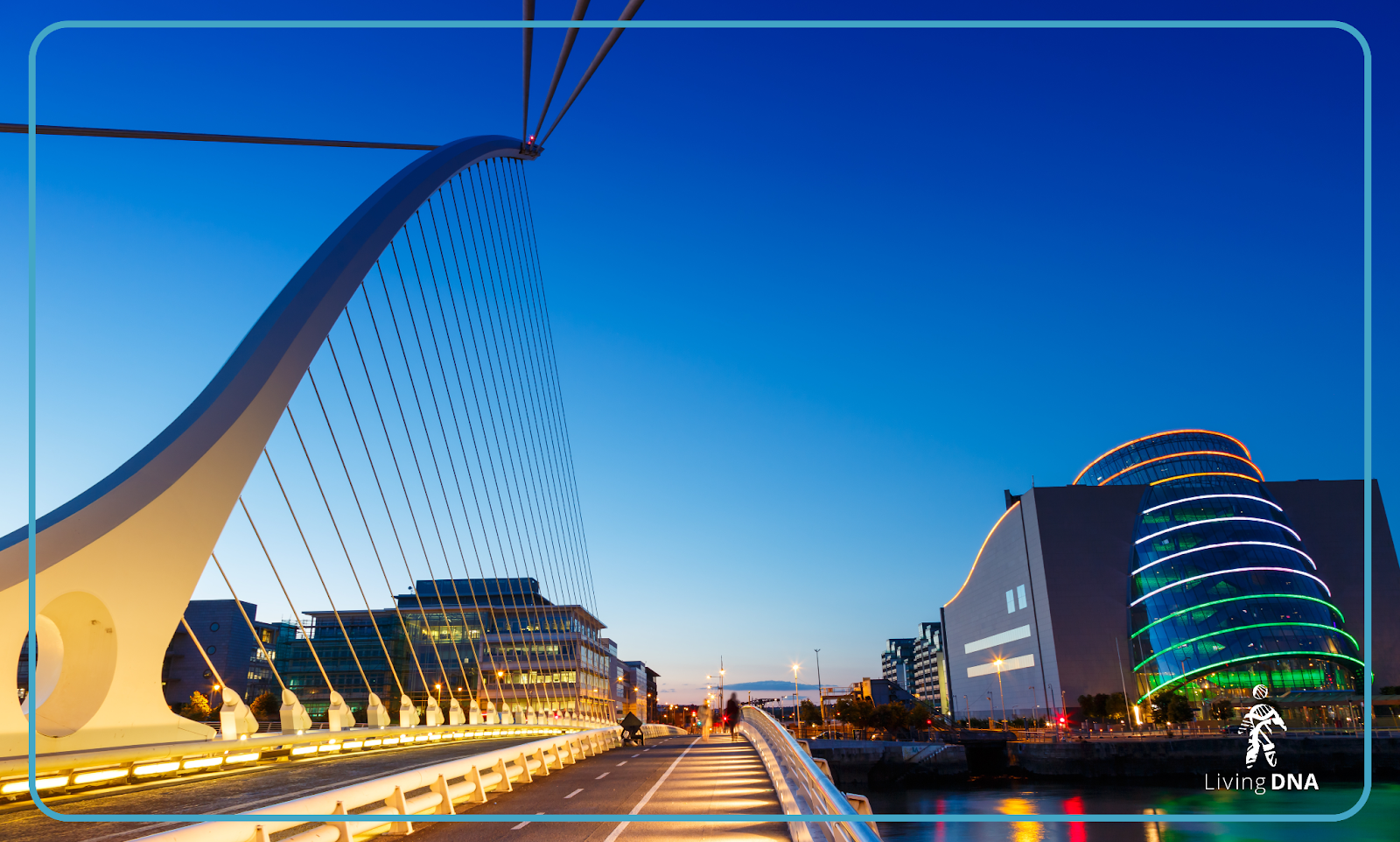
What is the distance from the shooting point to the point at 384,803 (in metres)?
12.9

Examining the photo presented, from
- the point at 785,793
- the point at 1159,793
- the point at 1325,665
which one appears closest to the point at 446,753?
the point at 785,793

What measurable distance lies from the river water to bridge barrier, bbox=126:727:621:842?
28838mm

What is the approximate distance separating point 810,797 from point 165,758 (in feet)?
32.6

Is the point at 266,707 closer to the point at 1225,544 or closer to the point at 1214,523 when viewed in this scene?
the point at 1225,544

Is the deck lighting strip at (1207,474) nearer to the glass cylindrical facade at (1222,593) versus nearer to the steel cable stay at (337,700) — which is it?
the glass cylindrical facade at (1222,593)

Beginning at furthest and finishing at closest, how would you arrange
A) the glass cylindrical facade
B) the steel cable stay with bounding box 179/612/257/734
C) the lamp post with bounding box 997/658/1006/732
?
the lamp post with bounding box 997/658/1006/732 → the glass cylindrical facade → the steel cable stay with bounding box 179/612/257/734

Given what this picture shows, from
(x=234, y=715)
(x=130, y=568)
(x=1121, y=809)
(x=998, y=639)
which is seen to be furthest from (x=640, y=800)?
(x=998, y=639)

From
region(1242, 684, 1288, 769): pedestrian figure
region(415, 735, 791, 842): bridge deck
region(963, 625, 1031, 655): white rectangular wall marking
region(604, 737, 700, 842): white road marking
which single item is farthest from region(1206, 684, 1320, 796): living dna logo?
region(963, 625, 1031, 655): white rectangular wall marking

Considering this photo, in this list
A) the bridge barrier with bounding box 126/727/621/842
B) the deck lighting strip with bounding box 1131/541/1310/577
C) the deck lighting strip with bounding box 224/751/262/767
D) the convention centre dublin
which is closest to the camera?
the bridge barrier with bounding box 126/727/621/842

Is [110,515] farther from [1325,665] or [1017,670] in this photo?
[1017,670]

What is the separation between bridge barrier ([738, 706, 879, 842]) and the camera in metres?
5.86

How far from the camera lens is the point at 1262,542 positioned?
98.9m

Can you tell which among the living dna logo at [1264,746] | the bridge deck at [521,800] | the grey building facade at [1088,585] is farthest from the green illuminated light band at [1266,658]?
the living dna logo at [1264,746]

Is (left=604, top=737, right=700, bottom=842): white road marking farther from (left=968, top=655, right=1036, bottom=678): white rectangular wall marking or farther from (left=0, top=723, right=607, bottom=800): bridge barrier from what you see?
(left=968, top=655, right=1036, bottom=678): white rectangular wall marking
